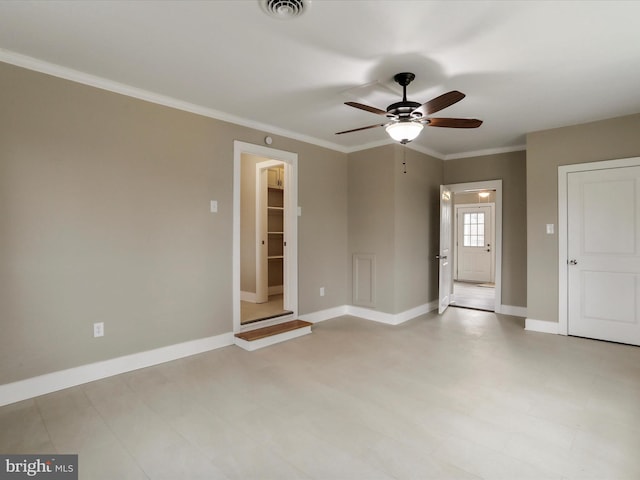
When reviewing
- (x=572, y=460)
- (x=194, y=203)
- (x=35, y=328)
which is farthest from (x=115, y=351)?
(x=572, y=460)

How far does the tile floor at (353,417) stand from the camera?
6.08 feet

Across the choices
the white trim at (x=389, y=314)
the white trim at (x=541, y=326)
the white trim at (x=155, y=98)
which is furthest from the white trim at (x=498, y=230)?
the white trim at (x=389, y=314)

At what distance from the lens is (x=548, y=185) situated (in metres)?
4.31

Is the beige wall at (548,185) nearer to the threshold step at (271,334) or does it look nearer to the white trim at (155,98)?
the white trim at (155,98)

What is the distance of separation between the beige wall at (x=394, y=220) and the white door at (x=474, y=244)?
13.2 feet

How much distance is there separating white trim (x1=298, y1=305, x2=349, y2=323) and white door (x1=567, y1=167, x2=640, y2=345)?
2.96 m

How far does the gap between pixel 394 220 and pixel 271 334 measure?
228 centimetres

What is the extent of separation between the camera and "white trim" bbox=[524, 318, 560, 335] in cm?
431

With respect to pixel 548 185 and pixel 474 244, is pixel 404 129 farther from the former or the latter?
pixel 474 244

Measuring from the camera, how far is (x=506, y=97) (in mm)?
3334

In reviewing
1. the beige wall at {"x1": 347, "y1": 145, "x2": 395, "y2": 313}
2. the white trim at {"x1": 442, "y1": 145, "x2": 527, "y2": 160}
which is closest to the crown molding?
the beige wall at {"x1": 347, "y1": 145, "x2": 395, "y2": 313}

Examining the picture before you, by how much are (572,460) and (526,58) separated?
271 cm

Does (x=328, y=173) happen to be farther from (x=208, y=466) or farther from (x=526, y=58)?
(x=208, y=466)

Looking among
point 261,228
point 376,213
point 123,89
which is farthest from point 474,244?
point 123,89
